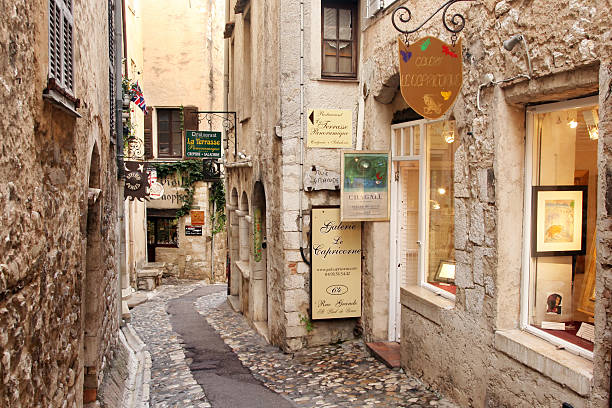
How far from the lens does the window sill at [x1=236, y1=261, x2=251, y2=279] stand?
1110cm

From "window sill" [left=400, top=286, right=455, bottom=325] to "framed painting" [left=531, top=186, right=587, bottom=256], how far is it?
129 centimetres

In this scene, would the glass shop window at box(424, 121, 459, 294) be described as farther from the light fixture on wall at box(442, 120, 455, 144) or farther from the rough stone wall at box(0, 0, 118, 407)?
the rough stone wall at box(0, 0, 118, 407)

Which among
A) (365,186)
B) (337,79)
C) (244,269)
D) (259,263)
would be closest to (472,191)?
(365,186)

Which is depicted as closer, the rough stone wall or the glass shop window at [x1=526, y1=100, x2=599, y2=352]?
the rough stone wall

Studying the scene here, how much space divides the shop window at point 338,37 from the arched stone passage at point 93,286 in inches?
153

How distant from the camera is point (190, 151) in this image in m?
13.4

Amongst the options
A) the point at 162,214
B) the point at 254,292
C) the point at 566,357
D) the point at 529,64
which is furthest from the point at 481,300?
the point at 162,214

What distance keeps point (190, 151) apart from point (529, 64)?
33.7ft

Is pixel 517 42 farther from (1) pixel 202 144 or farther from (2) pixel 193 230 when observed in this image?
(2) pixel 193 230

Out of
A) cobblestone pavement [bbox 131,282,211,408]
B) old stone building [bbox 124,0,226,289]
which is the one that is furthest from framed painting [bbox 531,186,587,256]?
old stone building [bbox 124,0,226,289]

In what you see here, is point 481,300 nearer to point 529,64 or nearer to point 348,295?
→ point 529,64

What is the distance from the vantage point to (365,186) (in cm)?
748

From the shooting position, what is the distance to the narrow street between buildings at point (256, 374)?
19.8 feet

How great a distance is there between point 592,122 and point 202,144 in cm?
1061
